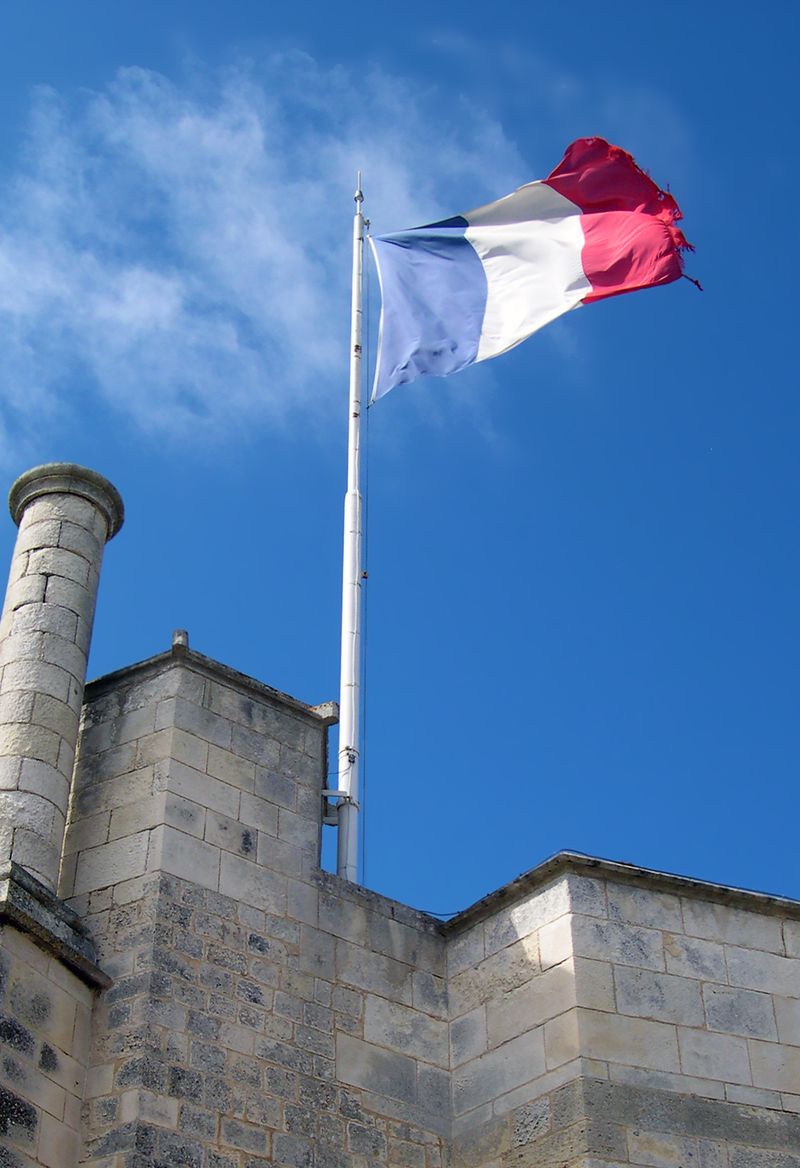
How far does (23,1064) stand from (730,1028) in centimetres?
424

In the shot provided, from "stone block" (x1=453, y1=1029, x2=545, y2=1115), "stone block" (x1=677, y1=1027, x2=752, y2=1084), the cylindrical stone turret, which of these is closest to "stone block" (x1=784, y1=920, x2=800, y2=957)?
"stone block" (x1=677, y1=1027, x2=752, y2=1084)

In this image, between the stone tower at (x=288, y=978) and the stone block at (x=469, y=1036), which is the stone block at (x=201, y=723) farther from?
the stone block at (x=469, y=1036)

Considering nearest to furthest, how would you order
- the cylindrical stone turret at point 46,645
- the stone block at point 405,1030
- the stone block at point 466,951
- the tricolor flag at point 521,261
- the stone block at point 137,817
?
the cylindrical stone turret at point 46,645
the stone block at point 137,817
the stone block at point 405,1030
the stone block at point 466,951
the tricolor flag at point 521,261

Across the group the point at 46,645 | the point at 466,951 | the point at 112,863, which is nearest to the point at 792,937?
the point at 466,951

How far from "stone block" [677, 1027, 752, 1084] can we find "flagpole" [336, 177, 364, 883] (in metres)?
2.46

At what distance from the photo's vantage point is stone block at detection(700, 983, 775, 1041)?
1122 centimetres

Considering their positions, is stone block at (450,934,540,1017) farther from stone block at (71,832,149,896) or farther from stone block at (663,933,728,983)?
stone block at (71,832,149,896)

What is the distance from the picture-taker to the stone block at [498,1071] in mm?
10992

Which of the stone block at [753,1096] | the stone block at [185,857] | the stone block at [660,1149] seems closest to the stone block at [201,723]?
the stone block at [185,857]

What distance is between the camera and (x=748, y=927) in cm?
1171

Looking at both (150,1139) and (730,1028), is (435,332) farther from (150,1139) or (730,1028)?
(150,1139)

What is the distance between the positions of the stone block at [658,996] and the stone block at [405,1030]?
1.28 m

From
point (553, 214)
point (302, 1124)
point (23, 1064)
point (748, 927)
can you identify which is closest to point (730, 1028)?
point (748, 927)

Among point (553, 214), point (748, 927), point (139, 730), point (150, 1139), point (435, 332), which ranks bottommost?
point (150, 1139)
